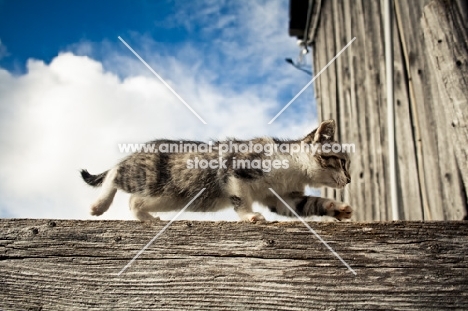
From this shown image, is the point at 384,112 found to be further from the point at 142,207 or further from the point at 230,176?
the point at 142,207

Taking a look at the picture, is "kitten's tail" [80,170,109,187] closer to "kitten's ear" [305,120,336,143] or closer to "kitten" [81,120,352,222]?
"kitten" [81,120,352,222]

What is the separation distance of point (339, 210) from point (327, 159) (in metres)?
0.51

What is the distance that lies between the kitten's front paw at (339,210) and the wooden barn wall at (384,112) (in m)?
1.42

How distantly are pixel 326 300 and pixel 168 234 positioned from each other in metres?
0.59

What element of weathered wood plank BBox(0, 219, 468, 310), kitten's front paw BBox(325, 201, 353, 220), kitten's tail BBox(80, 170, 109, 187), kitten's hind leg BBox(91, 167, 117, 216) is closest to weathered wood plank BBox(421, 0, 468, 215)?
kitten's front paw BBox(325, 201, 353, 220)

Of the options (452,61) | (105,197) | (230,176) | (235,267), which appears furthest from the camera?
(105,197)

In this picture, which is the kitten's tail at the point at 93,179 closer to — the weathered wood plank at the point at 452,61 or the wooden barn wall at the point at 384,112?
the weathered wood plank at the point at 452,61

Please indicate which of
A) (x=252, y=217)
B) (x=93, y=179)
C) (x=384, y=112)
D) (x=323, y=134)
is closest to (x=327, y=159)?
(x=323, y=134)

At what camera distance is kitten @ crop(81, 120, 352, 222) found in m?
2.97

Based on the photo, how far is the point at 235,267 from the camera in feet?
5.47

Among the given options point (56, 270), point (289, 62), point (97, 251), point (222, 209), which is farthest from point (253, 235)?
point (289, 62)

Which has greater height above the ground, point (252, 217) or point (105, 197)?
point (105, 197)

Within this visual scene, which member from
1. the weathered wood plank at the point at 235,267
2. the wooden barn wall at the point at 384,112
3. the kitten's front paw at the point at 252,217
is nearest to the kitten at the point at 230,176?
the kitten's front paw at the point at 252,217

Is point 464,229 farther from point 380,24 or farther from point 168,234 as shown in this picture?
point 380,24
